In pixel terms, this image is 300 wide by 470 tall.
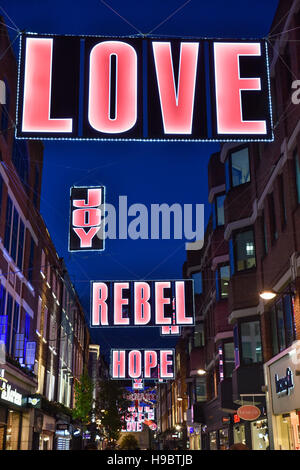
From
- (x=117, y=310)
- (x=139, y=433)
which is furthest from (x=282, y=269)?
(x=139, y=433)

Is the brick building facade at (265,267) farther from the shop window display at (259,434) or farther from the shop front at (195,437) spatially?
the shop front at (195,437)

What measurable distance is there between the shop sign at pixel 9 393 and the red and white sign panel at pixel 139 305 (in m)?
5.15

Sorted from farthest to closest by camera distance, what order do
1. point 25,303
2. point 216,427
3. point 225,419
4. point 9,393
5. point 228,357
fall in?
1. point 216,427
2. point 225,419
3. point 228,357
4. point 25,303
5. point 9,393

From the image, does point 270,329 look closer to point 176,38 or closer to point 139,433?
point 176,38

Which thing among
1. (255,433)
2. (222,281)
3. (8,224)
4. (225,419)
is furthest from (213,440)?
(8,224)

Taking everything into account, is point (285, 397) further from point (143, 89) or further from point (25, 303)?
point (25, 303)

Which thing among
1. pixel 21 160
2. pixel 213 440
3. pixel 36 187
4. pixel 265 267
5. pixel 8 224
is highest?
pixel 36 187

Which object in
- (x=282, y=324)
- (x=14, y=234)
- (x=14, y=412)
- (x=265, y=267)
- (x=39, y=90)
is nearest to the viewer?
(x=39, y=90)

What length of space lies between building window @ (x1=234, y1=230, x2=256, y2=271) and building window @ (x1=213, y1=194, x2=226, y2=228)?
8584 millimetres

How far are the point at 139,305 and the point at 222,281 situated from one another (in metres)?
11.4

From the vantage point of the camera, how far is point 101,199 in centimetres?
2322

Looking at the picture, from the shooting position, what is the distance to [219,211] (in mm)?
35594

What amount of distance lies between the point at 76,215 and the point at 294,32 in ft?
35.0

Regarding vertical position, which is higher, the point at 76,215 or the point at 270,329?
the point at 76,215
